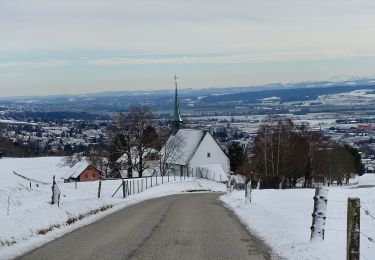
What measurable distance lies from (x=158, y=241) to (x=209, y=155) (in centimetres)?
7449

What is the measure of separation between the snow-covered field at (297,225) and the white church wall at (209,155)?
59.1 metres

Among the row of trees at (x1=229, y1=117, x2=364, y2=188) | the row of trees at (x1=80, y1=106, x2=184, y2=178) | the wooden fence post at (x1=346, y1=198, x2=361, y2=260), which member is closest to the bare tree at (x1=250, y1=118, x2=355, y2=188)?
the row of trees at (x1=229, y1=117, x2=364, y2=188)

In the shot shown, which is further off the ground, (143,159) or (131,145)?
(131,145)

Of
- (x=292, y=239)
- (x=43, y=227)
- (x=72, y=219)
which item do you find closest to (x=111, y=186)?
(x=72, y=219)

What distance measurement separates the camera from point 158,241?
40.6 feet

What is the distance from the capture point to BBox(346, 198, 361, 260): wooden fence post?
28.0 ft

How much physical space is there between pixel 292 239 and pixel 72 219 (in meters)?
7.69

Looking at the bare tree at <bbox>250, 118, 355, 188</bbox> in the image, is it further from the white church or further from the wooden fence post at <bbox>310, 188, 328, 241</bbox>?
the wooden fence post at <bbox>310, 188, 328, 241</bbox>

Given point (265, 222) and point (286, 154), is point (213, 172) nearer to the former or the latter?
point (286, 154)

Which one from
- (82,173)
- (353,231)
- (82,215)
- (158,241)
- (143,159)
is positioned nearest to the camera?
(353,231)

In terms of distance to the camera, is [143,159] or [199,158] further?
[199,158]

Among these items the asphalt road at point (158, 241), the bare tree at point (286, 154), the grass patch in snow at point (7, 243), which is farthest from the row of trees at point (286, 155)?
the grass patch in snow at point (7, 243)

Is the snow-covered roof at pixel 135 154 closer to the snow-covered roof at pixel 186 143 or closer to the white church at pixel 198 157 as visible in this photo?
the white church at pixel 198 157

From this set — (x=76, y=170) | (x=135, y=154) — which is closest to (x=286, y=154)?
(x=135, y=154)
